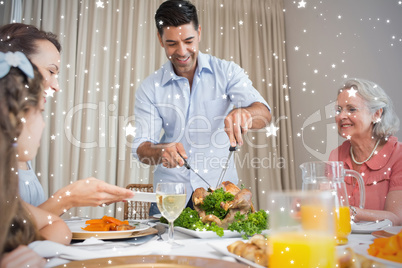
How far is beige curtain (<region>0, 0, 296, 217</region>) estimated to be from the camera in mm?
2062

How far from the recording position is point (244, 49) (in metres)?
2.48

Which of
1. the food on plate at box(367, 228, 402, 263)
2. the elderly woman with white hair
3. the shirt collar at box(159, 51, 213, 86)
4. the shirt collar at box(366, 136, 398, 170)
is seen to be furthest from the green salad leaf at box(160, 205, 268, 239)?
the shirt collar at box(159, 51, 213, 86)

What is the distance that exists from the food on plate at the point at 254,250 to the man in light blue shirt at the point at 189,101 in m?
1.10

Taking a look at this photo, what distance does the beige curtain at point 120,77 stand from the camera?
6.77ft

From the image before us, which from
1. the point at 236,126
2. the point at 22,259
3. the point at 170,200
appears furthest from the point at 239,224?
the point at 236,126

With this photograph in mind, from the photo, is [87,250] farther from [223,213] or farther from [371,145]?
[371,145]

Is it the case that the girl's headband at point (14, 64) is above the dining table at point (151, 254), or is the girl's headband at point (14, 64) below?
above

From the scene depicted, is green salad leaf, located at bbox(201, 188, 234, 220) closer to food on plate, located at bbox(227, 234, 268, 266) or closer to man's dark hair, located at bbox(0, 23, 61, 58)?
food on plate, located at bbox(227, 234, 268, 266)

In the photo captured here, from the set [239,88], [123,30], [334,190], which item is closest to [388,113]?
[239,88]

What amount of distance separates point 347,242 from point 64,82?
1954 mm

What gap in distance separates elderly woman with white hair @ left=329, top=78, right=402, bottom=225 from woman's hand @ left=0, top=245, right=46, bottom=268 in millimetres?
1112

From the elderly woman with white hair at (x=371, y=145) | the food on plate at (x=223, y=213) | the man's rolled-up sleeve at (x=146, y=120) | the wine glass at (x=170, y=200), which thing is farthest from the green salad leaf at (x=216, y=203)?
the man's rolled-up sleeve at (x=146, y=120)

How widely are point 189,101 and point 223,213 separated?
1.06m

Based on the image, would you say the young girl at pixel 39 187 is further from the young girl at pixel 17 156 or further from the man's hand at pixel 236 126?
the man's hand at pixel 236 126
